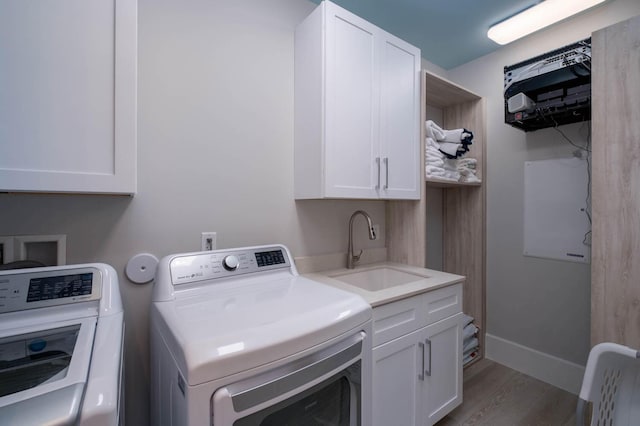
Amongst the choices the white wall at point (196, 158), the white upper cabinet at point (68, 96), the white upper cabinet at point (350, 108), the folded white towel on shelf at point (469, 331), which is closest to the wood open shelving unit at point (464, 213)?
the folded white towel on shelf at point (469, 331)

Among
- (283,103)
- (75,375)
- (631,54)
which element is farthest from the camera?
(283,103)

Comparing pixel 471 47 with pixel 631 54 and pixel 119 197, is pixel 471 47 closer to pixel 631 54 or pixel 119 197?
pixel 631 54

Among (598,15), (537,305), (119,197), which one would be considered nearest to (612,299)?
(537,305)

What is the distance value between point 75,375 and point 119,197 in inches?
33.1

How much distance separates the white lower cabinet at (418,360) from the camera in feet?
4.41

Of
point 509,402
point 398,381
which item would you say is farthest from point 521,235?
point 398,381

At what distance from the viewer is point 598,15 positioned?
1.92 metres

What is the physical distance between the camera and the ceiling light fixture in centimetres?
175

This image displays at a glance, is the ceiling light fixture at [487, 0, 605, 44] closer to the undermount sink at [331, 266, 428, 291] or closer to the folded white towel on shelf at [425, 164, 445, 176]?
the folded white towel on shelf at [425, 164, 445, 176]

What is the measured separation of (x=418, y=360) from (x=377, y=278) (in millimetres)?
599

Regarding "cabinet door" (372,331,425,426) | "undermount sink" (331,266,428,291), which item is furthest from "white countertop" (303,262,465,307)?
"cabinet door" (372,331,425,426)

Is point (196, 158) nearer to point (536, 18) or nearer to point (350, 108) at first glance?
point (350, 108)

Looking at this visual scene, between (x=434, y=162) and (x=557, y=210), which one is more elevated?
(x=434, y=162)

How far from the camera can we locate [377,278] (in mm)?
1986
